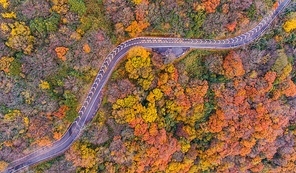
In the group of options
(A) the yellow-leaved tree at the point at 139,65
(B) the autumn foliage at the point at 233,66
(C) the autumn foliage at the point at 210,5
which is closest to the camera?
(A) the yellow-leaved tree at the point at 139,65

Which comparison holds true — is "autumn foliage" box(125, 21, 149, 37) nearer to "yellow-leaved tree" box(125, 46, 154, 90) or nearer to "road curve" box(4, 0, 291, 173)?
"road curve" box(4, 0, 291, 173)

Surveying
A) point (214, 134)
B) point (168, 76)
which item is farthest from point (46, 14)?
point (214, 134)

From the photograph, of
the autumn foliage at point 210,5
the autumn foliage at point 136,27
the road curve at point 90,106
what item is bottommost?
the road curve at point 90,106

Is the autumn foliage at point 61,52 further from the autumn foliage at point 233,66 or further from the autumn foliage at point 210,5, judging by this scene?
the autumn foliage at point 233,66

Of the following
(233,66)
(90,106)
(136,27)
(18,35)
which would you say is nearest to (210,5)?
(233,66)

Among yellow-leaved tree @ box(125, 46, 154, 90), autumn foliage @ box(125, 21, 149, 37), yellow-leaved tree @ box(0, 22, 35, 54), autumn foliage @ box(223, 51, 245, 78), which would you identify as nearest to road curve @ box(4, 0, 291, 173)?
autumn foliage @ box(125, 21, 149, 37)

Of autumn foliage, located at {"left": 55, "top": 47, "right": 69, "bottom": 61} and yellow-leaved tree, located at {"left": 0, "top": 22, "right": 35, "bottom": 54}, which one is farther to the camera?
autumn foliage, located at {"left": 55, "top": 47, "right": 69, "bottom": 61}

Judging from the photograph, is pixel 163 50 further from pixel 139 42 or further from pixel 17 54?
pixel 17 54

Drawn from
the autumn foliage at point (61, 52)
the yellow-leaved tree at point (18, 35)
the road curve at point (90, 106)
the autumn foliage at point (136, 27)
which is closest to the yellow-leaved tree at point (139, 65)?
the road curve at point (90, 106)

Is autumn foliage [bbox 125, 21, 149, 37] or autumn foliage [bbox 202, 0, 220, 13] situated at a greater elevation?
autumn foliage [bbox 202, 0, 220, 13]

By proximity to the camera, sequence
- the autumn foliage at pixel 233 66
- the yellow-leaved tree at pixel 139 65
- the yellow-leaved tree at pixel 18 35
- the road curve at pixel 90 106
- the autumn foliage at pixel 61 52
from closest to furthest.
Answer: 1. the yellow-leaved tree at pixel 18 35
2. the autumn foliage at pixel 61 52
3. the yellow-leaved tree at pixel 139 65
4. the road curve at pixel 90 106
5. the autumn foliage at pixel 233 66

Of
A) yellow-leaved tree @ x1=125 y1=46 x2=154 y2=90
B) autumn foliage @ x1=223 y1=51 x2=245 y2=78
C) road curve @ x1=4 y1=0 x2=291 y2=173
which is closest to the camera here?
yellow-leaved tree @ x1=125 y1=46 x2=154 y2=90
